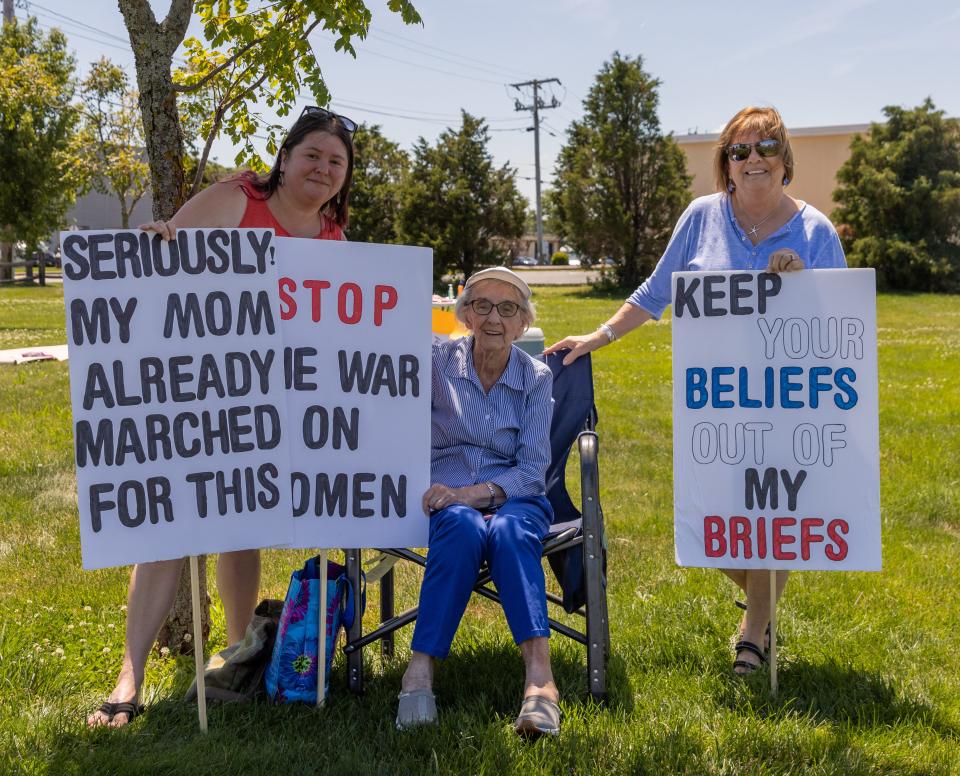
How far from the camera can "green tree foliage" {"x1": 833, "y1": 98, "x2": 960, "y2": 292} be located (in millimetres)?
27781

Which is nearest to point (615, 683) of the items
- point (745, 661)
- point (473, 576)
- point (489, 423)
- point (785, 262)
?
point (745, 661)

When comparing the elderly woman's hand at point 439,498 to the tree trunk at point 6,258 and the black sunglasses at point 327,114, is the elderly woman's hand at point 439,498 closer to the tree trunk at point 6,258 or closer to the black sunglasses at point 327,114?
the black sunglasses at point 327,114

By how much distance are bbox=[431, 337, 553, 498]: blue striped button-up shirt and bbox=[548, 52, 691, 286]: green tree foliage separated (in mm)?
25248

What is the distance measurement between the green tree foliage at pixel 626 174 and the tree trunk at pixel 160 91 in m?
25.4

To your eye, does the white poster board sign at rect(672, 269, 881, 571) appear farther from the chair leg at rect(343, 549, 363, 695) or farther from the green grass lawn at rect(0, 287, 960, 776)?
the chair leg at rect(343, 549, 363, 695)

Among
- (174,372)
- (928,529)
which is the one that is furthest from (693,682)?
(928,529)

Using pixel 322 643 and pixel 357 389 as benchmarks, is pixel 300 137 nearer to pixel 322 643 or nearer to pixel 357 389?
pixel 357 389

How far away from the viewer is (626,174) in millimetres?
28359

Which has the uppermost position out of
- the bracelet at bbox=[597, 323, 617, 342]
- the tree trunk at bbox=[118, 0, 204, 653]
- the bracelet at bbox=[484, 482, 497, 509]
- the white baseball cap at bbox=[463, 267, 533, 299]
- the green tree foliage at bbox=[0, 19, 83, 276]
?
the green tree foliage at bbox=[0, 19, 83, 276]

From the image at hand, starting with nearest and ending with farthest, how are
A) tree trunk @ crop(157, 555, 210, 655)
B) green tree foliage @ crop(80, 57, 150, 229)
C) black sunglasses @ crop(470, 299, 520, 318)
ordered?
1. black sunglasses @ crop(470, 299, 520, 318)
2. tree trunk @ crop(157, 555, 210, 655)
3. green tree foliage @ crop(80, 57, 150, 229)

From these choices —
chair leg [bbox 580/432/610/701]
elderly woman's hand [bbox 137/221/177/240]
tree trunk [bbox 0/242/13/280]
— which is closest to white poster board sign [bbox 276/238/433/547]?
elderly woman's hand [bbox 137/221/177/240]

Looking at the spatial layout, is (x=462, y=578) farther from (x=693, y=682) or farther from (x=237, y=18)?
(x=237, y=18)

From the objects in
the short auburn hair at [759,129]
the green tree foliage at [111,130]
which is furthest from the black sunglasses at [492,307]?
the green tree foliage at [111,130]

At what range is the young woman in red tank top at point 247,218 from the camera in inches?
121
